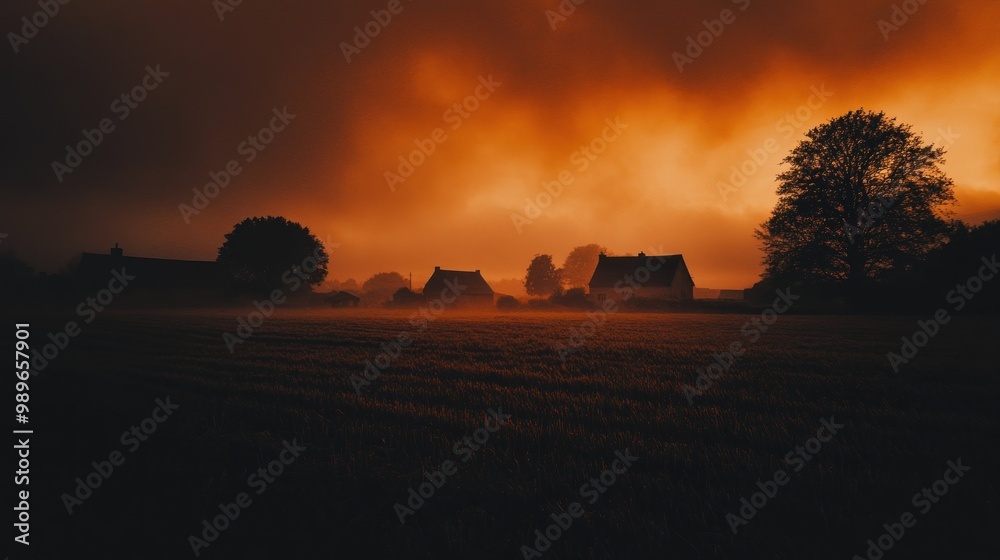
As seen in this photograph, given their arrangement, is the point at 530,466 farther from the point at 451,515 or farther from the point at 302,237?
the point at 302,237

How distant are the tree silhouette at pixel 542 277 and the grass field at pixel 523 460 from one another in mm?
87422

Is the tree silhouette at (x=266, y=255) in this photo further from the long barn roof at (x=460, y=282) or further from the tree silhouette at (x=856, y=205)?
the tree silhouette at (x=856, y=205)

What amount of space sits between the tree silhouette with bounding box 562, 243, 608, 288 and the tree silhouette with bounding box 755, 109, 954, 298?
73.7m

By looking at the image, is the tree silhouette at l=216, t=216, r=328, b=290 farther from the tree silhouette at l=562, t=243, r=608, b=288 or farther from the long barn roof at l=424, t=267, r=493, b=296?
the tree silhouette at l=562, t=243, r=608, b=288

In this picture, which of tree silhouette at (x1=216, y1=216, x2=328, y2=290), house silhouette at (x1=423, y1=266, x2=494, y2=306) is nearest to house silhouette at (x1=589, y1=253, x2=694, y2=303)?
house silhouette at (x1=423, y1=266, x2=494, y2=306)

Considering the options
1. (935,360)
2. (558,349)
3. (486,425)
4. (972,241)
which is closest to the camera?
(486,425)

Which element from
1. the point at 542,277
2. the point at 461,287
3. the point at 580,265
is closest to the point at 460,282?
the point at 461,287

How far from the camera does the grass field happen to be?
7.64 feet

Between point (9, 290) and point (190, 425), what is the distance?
83806 mm

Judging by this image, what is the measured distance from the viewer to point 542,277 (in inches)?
3740

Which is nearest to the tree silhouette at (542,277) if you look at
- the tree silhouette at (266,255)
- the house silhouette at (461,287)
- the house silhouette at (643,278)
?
the house silhouette at (461,287)

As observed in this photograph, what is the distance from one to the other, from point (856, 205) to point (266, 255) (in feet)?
233

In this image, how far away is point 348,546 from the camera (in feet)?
7.72

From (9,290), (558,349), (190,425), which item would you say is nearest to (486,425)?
(190,425)
